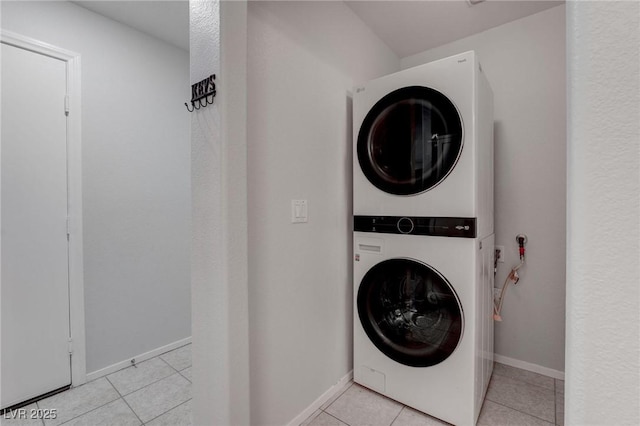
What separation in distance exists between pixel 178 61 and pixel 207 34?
1684 mm

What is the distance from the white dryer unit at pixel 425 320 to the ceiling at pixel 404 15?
1.52m

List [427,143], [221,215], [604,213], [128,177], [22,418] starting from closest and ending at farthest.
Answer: [604,213] → [221,215] → [427,143] → [22,418] → [128,177]

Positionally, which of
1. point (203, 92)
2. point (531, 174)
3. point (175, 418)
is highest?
point (203, 92)

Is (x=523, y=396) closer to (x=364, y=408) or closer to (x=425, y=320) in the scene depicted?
(x=425, y=320)

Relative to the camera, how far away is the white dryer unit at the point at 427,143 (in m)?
1.44

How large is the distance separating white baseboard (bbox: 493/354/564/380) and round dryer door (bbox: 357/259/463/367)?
103cm

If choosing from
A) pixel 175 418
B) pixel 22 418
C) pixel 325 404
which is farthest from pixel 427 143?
pixel 22 418

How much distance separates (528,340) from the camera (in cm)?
207

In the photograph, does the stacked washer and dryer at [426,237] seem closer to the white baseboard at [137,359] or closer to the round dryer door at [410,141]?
the round dryer door at [410,141]

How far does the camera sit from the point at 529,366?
2.07m

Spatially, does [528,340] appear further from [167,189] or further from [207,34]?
[167,189]

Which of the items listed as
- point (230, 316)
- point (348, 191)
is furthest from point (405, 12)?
point (230, 316)

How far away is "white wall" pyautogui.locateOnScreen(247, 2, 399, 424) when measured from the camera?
1377 millimetres

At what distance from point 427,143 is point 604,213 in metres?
1.15
